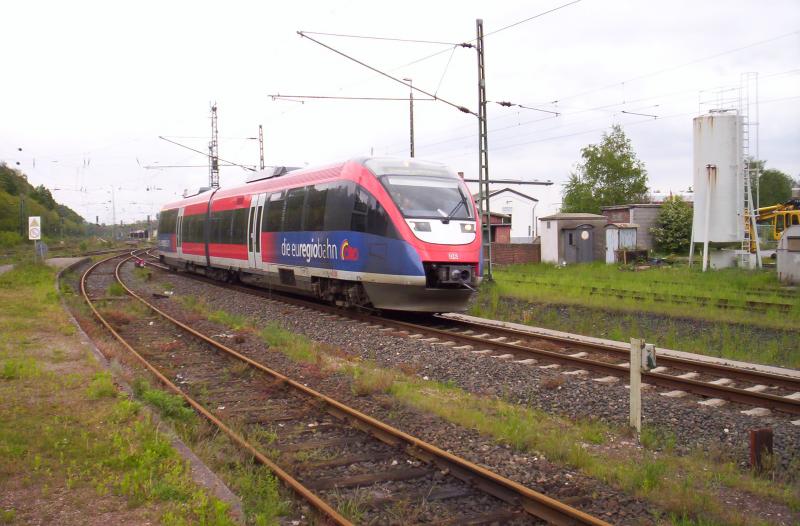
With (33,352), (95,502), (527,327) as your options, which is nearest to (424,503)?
(95,502)

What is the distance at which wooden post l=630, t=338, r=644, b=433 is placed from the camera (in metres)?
6.66

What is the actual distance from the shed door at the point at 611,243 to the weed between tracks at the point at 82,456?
25914 mm

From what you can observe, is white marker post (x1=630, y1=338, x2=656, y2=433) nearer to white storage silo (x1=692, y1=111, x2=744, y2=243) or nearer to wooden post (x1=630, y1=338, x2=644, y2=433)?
wooden post (x1=630, y1=338, x2=644, y2=433)

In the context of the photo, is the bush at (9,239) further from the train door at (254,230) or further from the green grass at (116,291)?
the train door at (254,230)

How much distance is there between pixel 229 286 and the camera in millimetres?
23125

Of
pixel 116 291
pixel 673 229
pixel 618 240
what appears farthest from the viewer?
pixel 673 229

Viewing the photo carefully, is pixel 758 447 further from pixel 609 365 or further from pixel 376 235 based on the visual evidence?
pixel 376 235

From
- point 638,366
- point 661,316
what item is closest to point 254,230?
point 661,316

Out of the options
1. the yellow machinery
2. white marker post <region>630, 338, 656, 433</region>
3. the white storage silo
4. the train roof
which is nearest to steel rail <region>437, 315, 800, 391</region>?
white marker post <region>630, 338, 656, 433</region>

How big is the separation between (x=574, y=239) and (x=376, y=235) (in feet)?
63.9

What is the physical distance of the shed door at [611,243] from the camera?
3103 centimetres

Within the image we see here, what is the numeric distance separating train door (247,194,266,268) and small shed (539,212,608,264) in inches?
627

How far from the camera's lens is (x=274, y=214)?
17.6 meters

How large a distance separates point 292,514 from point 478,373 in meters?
4.87
